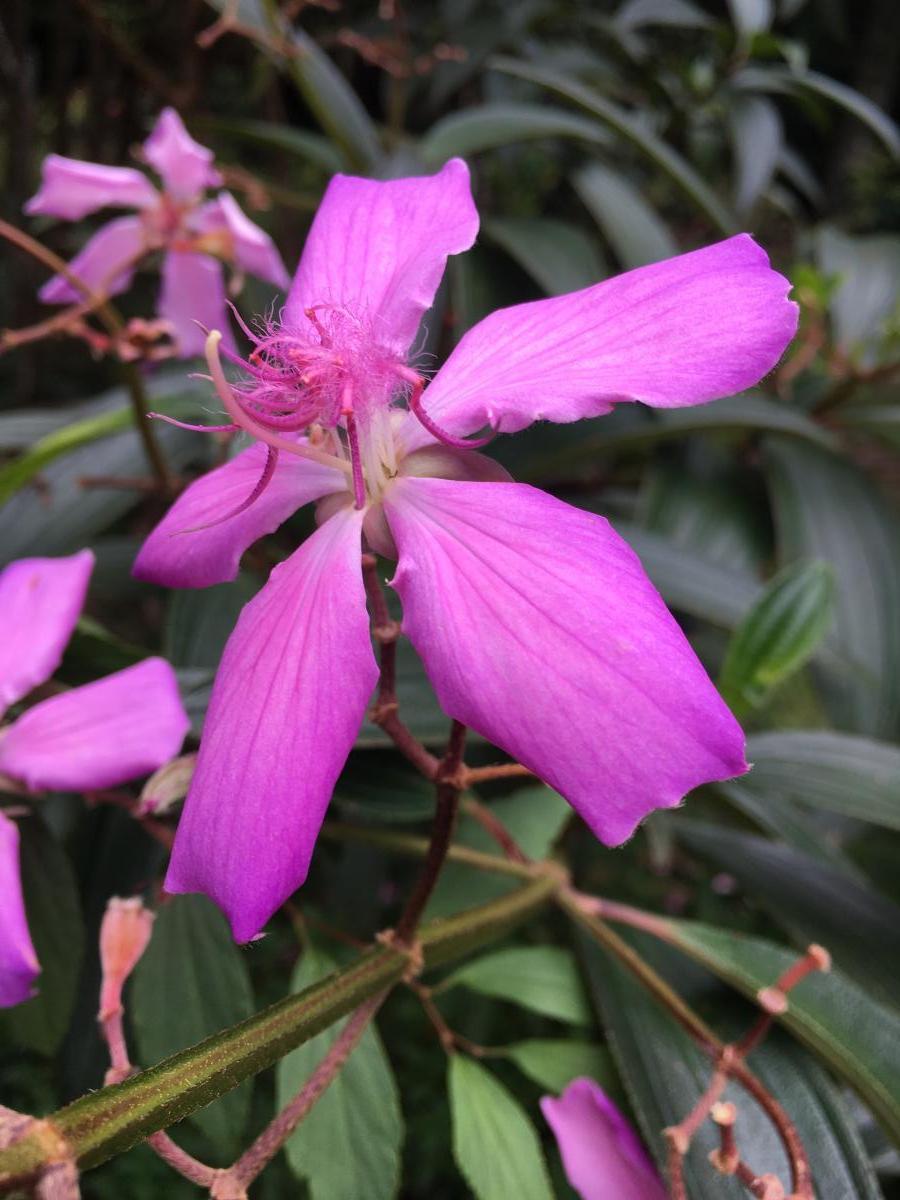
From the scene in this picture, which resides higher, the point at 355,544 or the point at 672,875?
the point at 355,544

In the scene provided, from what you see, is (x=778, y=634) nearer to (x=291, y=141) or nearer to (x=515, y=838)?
(x=515, y=838)

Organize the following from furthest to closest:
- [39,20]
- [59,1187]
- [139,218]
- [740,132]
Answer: [39,20] → [740,132] → [139,218] → [59,1187]

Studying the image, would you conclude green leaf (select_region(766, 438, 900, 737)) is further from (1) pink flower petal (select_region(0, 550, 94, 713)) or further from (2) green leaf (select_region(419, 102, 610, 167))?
(1) pink flower petal (select_region(0, 550, 94, 713))

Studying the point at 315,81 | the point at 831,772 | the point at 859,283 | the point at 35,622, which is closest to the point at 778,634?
the point at 831,772

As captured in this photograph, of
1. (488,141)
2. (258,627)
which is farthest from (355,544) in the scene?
(488,141)

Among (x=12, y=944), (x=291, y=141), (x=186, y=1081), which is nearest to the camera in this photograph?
(x=186, y=1081)

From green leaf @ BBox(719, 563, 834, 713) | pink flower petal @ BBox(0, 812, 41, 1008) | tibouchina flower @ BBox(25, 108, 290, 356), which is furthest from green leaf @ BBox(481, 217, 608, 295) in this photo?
pink flower petal @ BBox(0, 812, 41, 1008)

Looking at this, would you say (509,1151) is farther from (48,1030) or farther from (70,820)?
(70,820)
